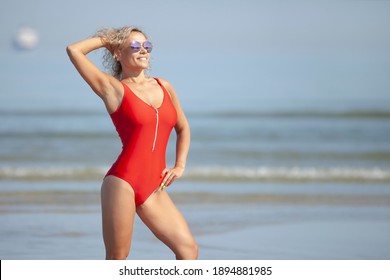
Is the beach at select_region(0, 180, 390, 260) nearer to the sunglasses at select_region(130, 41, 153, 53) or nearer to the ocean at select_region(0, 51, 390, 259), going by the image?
the ocean at select_region(0, 51, 390, 259)

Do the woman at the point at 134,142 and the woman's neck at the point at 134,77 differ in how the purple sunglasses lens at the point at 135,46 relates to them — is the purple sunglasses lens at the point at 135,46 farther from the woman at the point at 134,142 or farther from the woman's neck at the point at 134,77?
the woman's neck at the point at 134,77

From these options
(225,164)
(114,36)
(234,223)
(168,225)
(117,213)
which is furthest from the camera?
(225,164)

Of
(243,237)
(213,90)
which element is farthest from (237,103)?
(243,237)

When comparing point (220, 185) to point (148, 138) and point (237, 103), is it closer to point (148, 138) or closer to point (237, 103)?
point (148, 138)

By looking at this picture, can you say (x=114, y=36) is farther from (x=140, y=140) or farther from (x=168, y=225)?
(x=168, y=225)

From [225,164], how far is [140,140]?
33.9ft

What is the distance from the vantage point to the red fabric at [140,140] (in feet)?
16.6

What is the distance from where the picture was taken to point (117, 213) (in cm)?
499

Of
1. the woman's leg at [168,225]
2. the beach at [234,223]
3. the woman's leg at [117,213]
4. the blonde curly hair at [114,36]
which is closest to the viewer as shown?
the woman's leg at [117,213]


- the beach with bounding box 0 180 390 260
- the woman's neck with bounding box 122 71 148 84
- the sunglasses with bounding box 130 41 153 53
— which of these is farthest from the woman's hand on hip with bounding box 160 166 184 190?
the beach with bounding box 0 180 390 260

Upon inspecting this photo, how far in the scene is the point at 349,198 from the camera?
429 inches

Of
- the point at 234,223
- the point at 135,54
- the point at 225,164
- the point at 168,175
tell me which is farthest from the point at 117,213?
the point at 225,164

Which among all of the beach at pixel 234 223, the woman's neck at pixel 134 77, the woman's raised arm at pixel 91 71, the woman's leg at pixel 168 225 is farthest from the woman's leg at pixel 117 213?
the beach at pixel 234 223

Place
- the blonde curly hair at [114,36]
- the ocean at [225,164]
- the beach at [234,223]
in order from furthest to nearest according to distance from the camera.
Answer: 1. the ocean at [225,164]
2. the beach at [234,223]
3. the blonde curly hair at [114,36]
